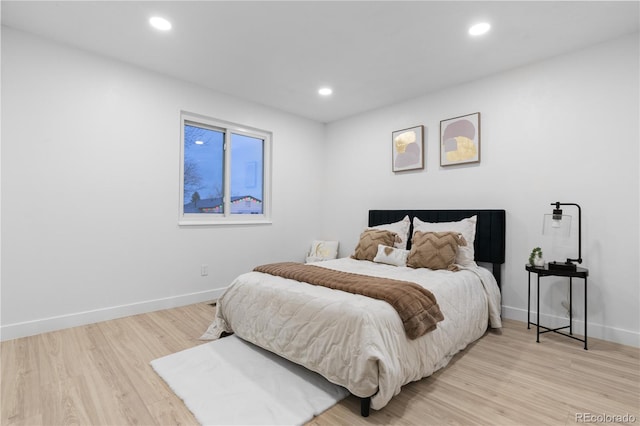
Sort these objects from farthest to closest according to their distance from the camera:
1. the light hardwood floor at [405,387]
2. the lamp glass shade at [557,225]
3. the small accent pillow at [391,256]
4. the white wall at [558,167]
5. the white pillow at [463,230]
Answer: the small accent pillow at [391,256] < the white pillow at [463,230] < the lamp glass shade at [557,225] < the white wall at [558,167] < the light hardwood floor at [405,387]

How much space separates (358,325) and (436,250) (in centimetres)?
152

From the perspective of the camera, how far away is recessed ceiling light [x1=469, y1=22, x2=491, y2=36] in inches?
98.7

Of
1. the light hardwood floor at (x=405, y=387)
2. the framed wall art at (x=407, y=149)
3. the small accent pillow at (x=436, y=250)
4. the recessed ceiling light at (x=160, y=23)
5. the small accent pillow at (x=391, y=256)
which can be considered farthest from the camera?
the framed wall art at (x=407, y=149)

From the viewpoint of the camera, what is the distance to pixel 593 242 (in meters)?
2.76

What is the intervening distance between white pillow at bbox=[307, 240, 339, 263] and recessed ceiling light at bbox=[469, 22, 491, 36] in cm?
314

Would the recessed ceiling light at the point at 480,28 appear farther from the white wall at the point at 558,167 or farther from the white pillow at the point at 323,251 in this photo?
the white pillow at the point at 323,251

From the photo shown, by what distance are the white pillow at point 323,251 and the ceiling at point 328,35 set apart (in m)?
2.31

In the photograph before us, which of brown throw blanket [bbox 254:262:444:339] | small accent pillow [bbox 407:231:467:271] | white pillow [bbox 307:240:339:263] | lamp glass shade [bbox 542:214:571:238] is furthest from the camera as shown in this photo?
white pillow [bbox 307:240:339:263]

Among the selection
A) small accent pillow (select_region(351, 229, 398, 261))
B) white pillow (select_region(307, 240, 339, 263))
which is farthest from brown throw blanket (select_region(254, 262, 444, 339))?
white pillow (select_region(307, 240, 339, 263))

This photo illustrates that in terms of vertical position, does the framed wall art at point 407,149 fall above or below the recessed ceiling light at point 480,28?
below

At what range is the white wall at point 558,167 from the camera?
2.62m

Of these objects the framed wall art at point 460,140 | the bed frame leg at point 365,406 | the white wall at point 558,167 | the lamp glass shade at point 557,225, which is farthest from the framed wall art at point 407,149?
the bed frame leg at point 365,406

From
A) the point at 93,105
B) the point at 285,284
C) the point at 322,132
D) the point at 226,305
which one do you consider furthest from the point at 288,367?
the point at 322,132

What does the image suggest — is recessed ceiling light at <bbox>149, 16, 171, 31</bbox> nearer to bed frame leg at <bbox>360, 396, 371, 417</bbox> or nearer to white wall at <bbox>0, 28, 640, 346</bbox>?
white wall at <bbox>0, 28, 640, 346</bbox>
